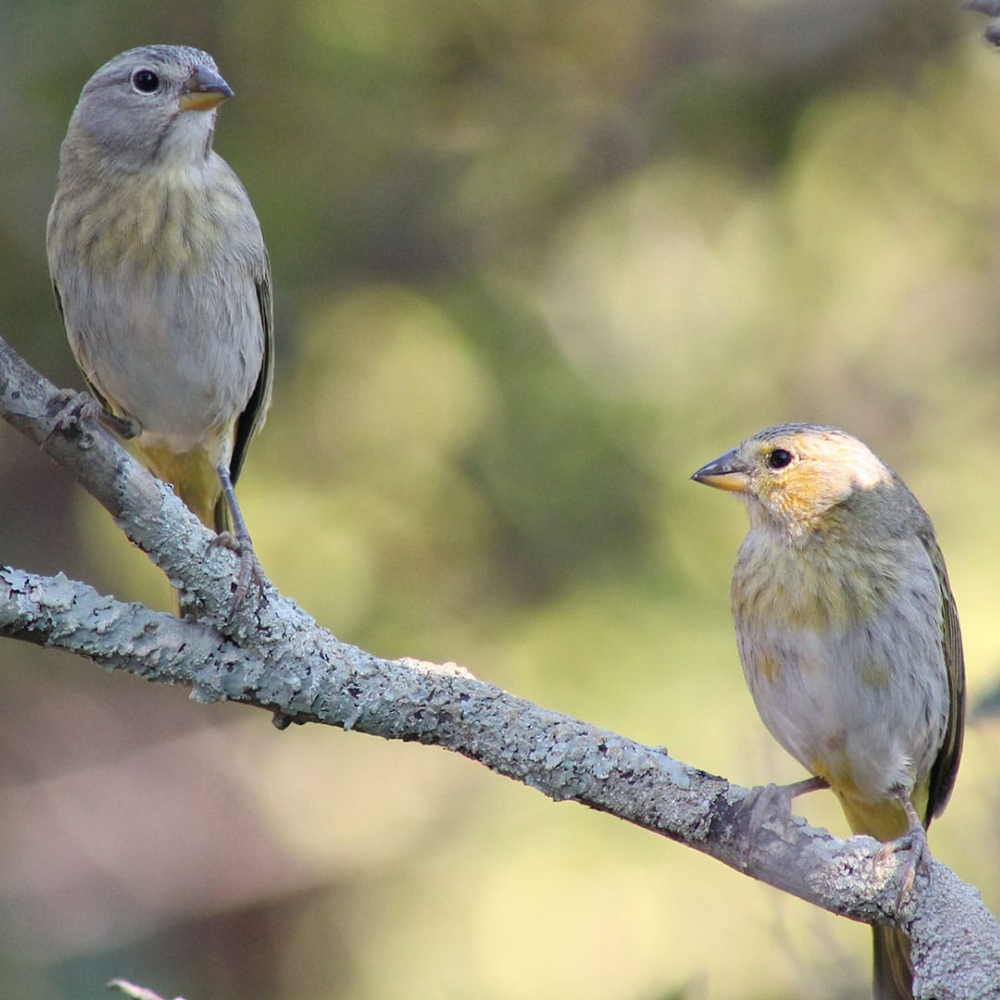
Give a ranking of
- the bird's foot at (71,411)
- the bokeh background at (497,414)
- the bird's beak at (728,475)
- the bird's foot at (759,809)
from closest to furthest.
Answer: the bird's foot at (71,411), the bird's foot at (759,809), the bird's beak at (728,475), the bokeh background at (497,414)

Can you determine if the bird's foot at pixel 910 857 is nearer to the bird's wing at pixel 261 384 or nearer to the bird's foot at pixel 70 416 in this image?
the bird's foot at pixel 70 416

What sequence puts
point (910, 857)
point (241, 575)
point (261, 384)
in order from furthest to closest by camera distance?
point (261, 384)
point (910, 857)
point (241, 575)

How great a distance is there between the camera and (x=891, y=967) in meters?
3.27

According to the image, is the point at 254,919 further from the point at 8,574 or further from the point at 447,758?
the point at 8,574

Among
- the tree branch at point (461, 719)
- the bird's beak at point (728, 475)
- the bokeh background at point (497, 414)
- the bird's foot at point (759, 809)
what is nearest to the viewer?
the tree branch at point (461, 719)

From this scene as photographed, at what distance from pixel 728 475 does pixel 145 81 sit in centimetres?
169

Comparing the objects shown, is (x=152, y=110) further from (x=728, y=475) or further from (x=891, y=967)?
(x=891, y=967)

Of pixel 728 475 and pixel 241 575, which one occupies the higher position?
pixel 728 475

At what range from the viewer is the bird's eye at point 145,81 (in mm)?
3406

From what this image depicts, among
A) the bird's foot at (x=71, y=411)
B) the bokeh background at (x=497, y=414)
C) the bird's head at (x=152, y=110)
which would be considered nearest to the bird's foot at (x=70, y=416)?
the bird's foot at (x=71, y=411)

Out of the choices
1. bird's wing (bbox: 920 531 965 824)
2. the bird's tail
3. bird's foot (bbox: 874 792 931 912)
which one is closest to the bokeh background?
bird's wing (bbox: 920 531 965 824)

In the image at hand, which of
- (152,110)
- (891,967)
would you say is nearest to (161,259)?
(152,110)

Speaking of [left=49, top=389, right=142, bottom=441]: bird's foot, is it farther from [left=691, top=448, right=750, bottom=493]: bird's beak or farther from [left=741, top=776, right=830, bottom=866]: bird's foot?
[left=691, top=448, right=750, bottom=493]: bird's beak

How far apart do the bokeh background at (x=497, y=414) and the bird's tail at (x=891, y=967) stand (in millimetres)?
964
